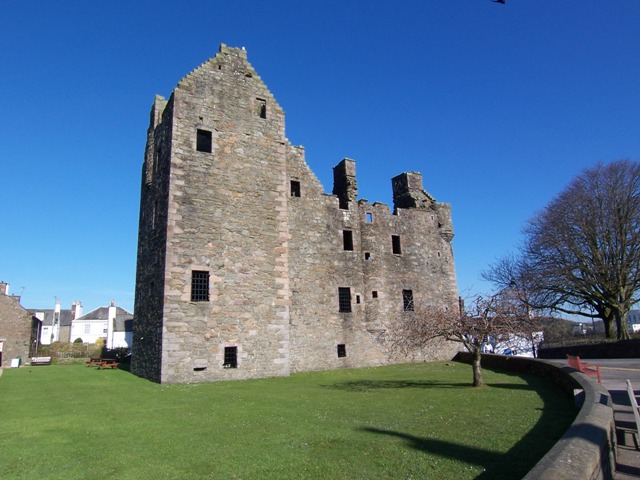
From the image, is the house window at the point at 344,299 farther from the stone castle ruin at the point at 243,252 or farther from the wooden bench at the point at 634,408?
the wooden bench at the point at 634,408

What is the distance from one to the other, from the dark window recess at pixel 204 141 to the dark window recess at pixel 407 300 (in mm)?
15366

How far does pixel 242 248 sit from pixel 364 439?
44.2ft

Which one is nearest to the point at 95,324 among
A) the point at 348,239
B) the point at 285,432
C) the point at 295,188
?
the point at 348,239

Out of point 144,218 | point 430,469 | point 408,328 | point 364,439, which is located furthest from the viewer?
point 144,218

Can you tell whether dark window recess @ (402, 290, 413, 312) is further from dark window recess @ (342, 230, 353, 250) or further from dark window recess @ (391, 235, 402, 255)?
dark window recess @ (342, 230, 353, 250)

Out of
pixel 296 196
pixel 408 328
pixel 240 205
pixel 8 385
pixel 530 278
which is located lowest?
pixel 8 385

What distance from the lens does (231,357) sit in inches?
748

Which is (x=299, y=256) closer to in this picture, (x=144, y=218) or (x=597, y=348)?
(x=144, y=218)

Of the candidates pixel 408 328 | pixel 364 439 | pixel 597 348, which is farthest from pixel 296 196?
pixel 597 348

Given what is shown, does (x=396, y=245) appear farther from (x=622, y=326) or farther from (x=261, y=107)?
(x=622, y=326)

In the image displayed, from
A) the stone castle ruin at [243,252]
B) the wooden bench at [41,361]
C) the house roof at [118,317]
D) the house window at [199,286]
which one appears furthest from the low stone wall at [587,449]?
the house roof at [118,317]

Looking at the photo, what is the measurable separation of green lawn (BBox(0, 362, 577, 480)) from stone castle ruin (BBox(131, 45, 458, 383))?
13.2 feet

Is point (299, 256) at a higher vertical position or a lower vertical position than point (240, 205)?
lower

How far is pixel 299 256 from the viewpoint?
78.6 feet
